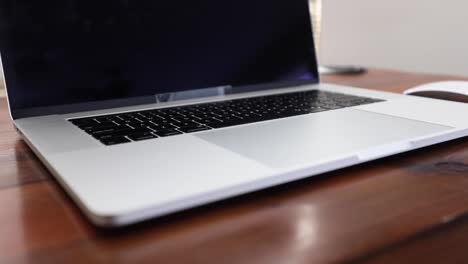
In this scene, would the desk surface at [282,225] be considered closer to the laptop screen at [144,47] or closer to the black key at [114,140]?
the black key at [114,140]

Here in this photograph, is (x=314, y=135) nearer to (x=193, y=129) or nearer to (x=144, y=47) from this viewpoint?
(x=193, y=129)

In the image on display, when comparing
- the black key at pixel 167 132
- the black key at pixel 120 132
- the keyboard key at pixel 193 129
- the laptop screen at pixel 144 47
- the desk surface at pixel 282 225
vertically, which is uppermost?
the laptop screen at pixel 144 47

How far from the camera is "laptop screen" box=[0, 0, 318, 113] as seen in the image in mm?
592

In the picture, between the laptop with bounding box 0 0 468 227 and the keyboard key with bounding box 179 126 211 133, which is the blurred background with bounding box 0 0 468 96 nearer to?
the laptop with bounding box 0 0 468 227

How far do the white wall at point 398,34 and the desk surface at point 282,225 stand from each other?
3.95ft

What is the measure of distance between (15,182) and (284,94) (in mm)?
482

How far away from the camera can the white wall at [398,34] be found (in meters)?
1.45

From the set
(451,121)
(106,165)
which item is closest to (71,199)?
(106,165)

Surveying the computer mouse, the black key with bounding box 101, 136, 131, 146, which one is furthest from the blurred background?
the black key with bounding box 101, 136, 131, 146

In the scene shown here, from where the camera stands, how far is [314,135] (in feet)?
1.54

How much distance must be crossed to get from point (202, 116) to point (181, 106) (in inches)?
3.5

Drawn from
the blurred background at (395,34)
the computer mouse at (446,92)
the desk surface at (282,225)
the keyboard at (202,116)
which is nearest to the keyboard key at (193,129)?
the keyboard at (202,116)

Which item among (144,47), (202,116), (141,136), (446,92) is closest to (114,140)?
(141,136)

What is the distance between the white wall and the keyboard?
37.0 inches
